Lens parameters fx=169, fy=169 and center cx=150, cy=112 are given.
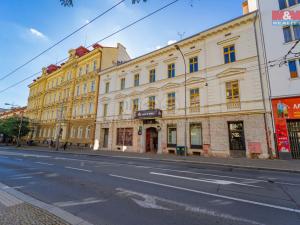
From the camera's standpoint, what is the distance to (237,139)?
52.0ft

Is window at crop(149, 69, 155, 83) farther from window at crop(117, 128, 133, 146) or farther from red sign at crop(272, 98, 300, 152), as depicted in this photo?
red sign at crop(272, 98, 300, 152)

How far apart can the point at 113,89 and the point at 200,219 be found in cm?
2563

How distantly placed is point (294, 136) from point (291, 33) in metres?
8.97

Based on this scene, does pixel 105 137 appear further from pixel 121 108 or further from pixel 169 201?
pixel 169 201

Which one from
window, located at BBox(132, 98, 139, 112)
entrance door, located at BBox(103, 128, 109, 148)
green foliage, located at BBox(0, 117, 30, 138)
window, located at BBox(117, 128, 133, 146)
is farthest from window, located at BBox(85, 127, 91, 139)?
green foliage, located at BBox(0, 117, 30, 138)

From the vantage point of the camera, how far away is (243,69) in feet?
52.8

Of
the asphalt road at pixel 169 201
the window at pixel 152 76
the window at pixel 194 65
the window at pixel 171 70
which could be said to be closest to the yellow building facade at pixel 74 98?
the window at pixel 152 76

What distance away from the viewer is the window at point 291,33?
14617 mm

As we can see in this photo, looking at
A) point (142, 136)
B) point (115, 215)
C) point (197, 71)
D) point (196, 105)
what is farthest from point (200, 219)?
point (142, 136)

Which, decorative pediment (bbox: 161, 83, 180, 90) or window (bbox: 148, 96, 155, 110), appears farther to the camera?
window (bbox: 148, 96, 155, 110)

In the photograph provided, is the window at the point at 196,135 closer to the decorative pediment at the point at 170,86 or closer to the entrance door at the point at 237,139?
the entrance door at the point at 237,139

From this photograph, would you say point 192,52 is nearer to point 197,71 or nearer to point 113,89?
point 197,71

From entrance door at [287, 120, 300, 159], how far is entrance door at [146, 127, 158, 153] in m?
13.6

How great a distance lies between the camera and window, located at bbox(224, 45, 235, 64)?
56.5 ft
